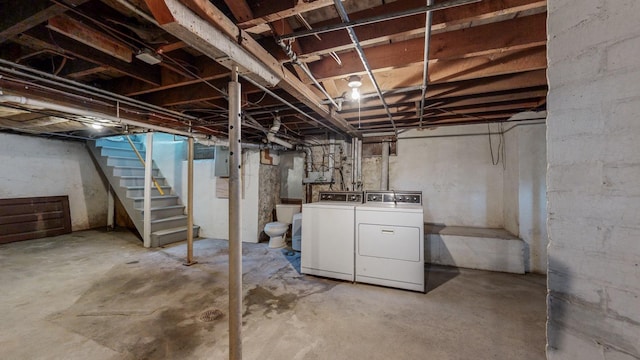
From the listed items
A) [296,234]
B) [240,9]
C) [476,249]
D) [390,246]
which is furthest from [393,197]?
[240,9]

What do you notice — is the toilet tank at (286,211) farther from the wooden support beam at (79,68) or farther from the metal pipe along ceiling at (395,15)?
the metal pipe along ceiling at (395,15)

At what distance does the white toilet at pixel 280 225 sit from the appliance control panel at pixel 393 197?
176 cm

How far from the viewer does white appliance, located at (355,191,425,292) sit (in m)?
2.77

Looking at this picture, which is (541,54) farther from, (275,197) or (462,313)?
(275,197)

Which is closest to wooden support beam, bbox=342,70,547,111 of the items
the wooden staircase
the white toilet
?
the white toilet

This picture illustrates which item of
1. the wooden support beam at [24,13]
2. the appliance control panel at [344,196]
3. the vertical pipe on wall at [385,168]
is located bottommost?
the appliance control panel at [344,196]

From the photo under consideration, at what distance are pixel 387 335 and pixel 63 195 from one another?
277 inches

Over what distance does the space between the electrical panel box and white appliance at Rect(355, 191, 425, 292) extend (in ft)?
10.1

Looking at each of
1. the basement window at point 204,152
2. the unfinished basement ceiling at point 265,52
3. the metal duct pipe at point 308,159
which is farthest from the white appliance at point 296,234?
the basement window at point 204,152

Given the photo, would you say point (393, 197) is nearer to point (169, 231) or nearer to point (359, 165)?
point (359, 165)

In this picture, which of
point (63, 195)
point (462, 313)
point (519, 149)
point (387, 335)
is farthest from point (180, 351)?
point (63, 195)

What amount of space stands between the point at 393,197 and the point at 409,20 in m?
2.36

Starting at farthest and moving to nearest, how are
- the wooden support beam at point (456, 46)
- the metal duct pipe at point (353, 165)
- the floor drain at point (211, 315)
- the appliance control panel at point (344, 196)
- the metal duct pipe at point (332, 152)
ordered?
the metal duct pipe at point (332, 152) < the metal duct pipe at point (353, 165) < the appliance control panel at point (344, 196) < the floor drain at point (211, 315) < the wooden support beam at point (456, 46)

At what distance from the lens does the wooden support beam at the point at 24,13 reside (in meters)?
1.24
